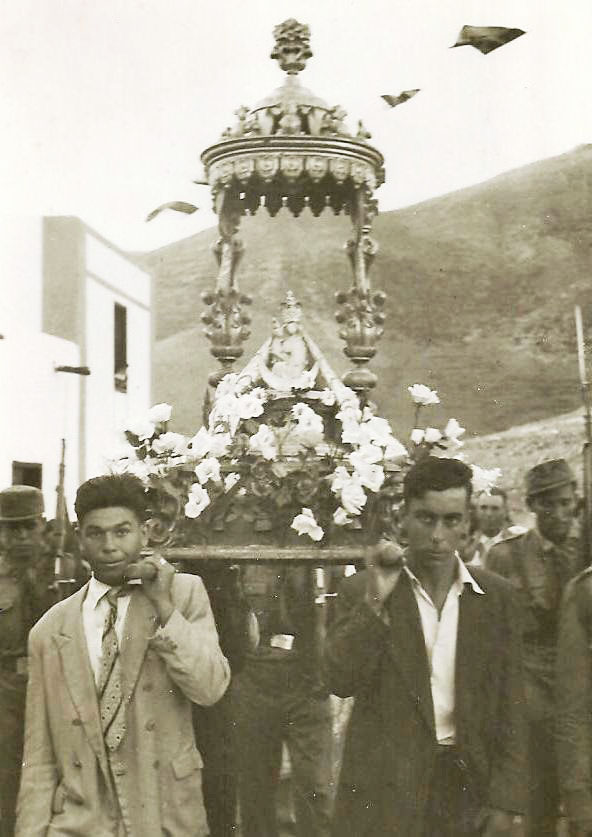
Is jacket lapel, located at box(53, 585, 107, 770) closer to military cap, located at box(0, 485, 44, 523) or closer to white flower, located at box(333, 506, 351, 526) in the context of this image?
military cap, located at box(0, 485, 44, 523)

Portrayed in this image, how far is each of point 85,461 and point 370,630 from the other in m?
→ 6.14

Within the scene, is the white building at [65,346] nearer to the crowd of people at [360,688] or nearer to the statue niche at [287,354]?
the statue niche at [287,354]

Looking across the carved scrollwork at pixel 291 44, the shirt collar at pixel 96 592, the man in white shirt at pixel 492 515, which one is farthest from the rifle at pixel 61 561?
the carved scrollwork at pixel 291 44

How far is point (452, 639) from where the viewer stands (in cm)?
313

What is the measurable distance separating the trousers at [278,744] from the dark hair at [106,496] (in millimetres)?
1525

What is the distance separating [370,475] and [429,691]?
63.9 inches

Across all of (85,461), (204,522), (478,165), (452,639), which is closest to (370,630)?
(452,639)

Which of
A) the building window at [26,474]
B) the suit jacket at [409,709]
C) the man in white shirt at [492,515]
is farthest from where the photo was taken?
the building window at [26,474]

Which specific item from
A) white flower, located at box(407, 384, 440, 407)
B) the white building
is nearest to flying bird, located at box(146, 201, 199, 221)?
the white building

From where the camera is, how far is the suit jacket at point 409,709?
301cm

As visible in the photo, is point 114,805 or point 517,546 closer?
point 114,805

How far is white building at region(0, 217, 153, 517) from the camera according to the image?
7.55 m

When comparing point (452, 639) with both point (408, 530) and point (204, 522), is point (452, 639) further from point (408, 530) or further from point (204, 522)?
point (204, 522)

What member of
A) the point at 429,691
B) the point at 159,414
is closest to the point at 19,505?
the point at 159,414
